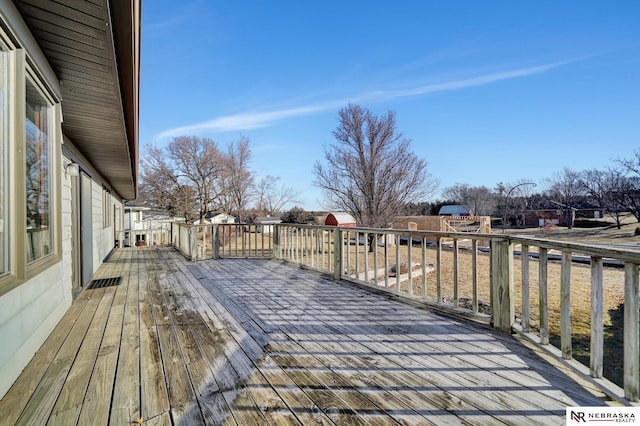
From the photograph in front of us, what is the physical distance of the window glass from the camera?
2.25m

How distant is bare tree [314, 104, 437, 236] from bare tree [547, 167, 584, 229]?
94.3 ft

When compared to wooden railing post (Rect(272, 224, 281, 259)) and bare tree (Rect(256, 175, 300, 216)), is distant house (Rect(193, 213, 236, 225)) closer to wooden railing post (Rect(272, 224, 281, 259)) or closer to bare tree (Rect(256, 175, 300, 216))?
bare tree (Rect(256, 175, 300, 216))

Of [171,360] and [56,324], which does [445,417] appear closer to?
[171,360]

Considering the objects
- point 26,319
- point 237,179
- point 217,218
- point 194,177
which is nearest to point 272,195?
point 237,179

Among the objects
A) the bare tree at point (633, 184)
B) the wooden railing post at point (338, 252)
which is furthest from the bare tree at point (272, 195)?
the bare tree at point (633, 184)

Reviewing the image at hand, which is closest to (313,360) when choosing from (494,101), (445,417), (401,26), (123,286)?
(445,417)

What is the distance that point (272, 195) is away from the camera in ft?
82.2

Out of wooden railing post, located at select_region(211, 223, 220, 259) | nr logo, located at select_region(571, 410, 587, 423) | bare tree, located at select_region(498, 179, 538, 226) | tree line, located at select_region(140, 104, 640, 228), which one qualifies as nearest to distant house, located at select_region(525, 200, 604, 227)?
tree line, located at select_region(140, 104, 640, 228)

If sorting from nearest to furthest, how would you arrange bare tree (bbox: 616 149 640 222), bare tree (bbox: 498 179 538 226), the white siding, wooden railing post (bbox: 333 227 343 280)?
the white siding
wooden railing post (bbox: 333 227 343 280)
bare tree (bbox: 616 149 640 222)
bare tree (bbox: 498 179 538 226)

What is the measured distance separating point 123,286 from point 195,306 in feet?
6.44

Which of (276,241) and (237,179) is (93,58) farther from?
(237,179)

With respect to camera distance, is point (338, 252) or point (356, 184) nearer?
point (338, 252)

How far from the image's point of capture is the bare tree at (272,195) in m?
24.4

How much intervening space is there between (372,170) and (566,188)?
1354 inches
